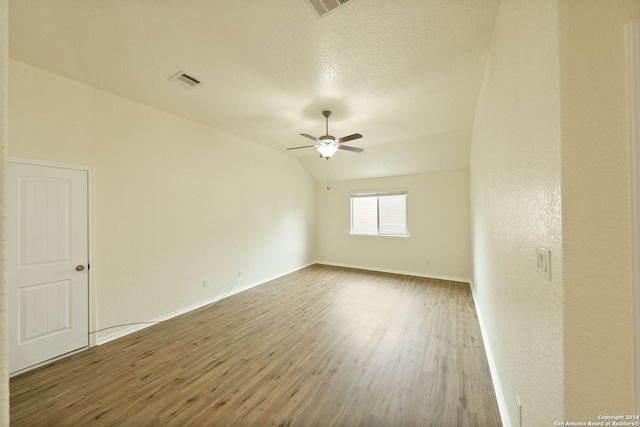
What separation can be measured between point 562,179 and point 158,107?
399 centimetres

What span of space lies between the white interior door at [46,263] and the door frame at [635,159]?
3965mm

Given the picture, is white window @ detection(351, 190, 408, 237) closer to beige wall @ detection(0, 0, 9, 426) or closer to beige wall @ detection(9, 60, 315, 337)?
beige wall @ detection(9, 60, 315, 337)

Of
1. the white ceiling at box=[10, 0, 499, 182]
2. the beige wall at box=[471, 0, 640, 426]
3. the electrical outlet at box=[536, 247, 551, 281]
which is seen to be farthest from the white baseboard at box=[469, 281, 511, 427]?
the white ceiling at box=[10, 0, 499, 182]

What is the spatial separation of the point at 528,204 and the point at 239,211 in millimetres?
4084

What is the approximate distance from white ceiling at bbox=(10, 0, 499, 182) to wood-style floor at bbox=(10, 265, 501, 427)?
2.91 metres

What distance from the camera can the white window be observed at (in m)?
5.52

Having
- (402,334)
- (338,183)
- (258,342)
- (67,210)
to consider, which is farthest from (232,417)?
(338,183)

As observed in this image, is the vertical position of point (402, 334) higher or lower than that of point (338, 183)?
lower

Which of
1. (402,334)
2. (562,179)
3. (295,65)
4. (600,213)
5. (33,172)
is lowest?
(402,334)

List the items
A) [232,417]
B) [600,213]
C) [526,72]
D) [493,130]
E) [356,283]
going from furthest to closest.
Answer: [356,283] < [493,130] < [232,417] < [526,72] < [600,213]

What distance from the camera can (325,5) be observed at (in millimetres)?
1556

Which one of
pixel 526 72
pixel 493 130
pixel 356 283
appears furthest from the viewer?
pixel 356 283

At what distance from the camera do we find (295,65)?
2166 mm

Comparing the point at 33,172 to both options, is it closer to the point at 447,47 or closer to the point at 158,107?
the point at 158,107
